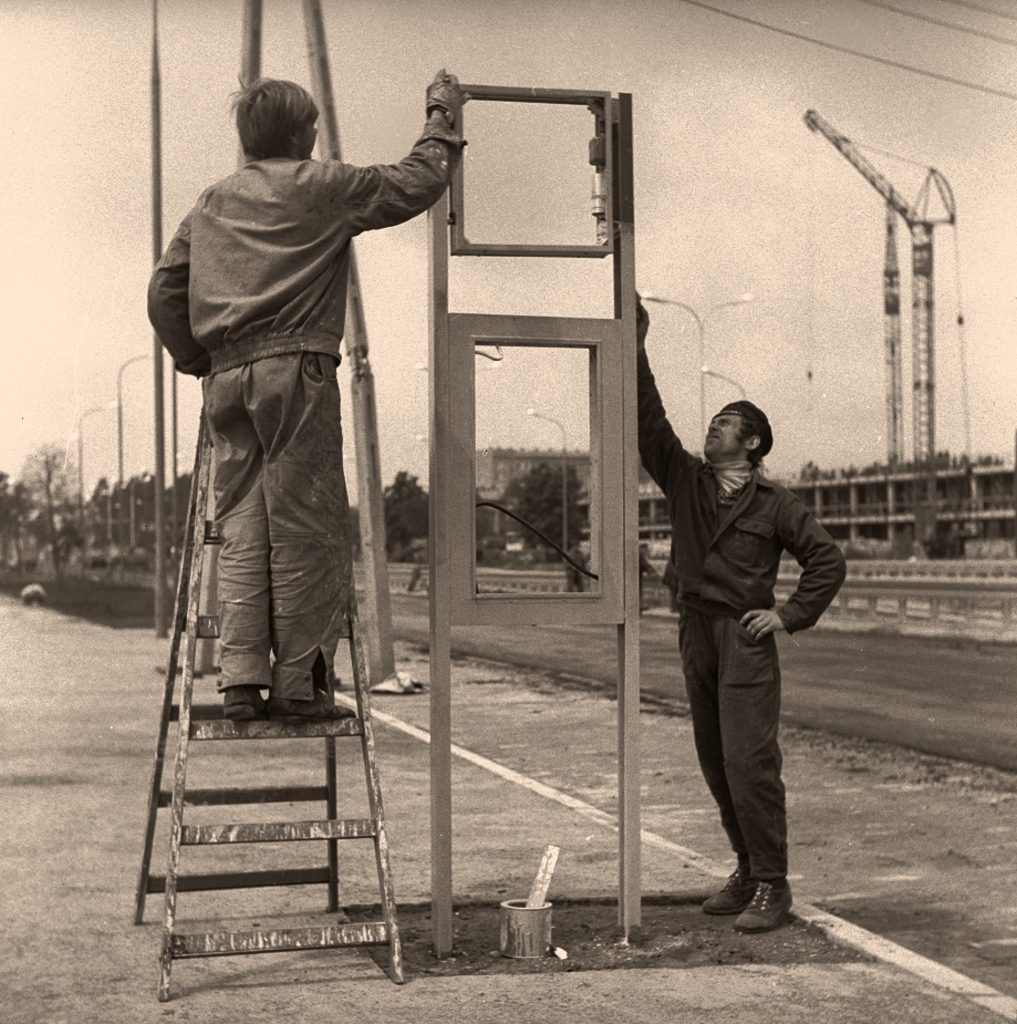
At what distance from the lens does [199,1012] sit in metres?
4.68

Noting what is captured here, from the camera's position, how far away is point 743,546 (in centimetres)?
602

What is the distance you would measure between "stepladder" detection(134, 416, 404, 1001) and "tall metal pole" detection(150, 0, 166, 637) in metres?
22.8

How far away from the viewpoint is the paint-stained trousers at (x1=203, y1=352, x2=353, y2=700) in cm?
512

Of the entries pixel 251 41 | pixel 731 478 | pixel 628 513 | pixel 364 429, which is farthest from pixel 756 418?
pixel 251 41

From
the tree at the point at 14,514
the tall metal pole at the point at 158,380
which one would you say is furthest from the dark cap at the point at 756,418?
the tree at the point at 14,514

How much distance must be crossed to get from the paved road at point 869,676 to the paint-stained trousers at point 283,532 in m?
7.19

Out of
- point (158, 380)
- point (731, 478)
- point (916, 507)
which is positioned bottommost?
point (731, 478)

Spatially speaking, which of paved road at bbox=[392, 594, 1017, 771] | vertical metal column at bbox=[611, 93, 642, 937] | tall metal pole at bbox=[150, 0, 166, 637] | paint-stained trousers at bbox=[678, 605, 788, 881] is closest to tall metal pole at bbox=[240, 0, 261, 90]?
paved road at bbox=[392, 594, 1017, 771]

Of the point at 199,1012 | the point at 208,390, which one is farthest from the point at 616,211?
the point at 199,1012

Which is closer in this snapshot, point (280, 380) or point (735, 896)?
point (280, 380)

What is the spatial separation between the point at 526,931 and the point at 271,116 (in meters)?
2.81

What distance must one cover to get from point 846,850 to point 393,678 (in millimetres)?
10179

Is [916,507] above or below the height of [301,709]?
above

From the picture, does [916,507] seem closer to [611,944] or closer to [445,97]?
[611,944]
